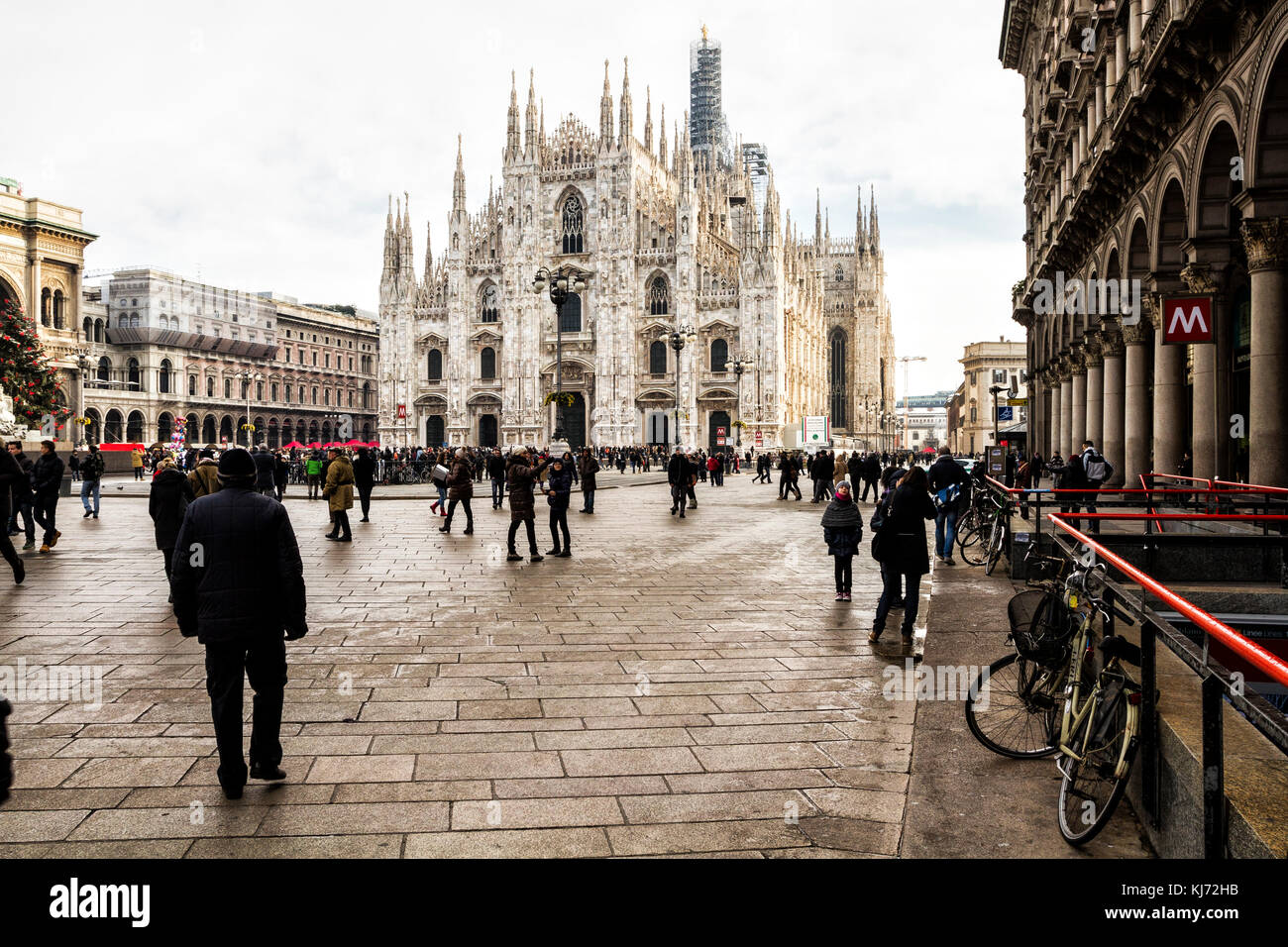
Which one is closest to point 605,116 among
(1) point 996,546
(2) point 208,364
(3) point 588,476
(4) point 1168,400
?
(2) point 208,364

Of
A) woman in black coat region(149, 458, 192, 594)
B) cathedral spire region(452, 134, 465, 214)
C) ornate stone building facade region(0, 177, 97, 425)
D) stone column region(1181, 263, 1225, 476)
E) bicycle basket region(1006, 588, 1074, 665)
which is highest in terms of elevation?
cathedral spire region(452, 134, 465, 214)

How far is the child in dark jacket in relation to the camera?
31.8ft

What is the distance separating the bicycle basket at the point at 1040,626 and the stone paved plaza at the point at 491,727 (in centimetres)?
87

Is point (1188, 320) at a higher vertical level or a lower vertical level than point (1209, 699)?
higher

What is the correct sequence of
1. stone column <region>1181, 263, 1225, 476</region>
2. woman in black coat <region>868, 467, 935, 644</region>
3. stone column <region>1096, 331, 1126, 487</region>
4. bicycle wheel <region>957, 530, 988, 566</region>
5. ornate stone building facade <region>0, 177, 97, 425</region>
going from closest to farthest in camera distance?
woman in black coat <region>868, 467, 935, 644</region> < bicycle wheel <region>957, 530, 988, 566</region> < stone column <region>1181, 263, 1225, 476</region> < stone column <region>1096, 331, 1126, 487</region> < ornate stone building facade <region>0, 177, 97, 425</region>

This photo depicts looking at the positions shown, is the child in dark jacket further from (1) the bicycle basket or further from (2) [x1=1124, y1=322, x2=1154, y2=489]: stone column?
(2) [x1=1124, y1=322, x2=1154, y2=489]: stone column

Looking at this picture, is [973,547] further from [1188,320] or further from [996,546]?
[1188,320]

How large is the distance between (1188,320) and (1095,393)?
11037 mm

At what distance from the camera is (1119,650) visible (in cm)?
427

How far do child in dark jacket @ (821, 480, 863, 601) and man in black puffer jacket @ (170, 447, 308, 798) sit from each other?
5.98 meters

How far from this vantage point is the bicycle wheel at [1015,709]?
5.10m

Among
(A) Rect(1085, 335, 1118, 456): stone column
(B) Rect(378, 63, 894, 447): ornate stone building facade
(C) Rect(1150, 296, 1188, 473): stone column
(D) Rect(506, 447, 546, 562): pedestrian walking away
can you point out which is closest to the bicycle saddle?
(D) Rect(506, 447, 546, 562): pedestrian walking away

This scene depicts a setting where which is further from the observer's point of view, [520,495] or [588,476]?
[588,476]

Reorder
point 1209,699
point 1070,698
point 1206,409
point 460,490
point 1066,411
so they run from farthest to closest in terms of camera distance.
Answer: point 1066,411 < point 460,490 < point 1206,409 < point 1070,698 < point 1209,699
